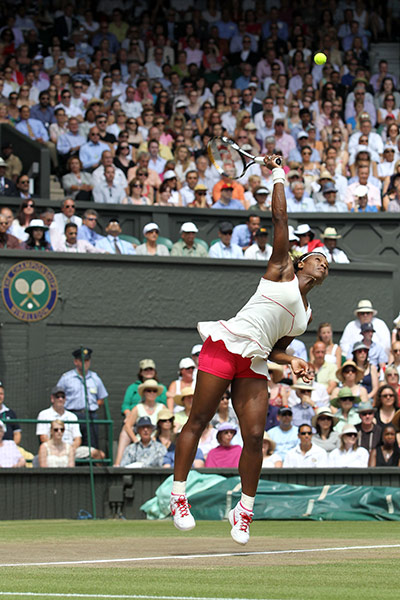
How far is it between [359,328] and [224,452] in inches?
165

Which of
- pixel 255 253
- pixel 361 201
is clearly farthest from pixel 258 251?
pixel 361 201

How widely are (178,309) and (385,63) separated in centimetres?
912

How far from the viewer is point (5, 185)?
58.6 ft

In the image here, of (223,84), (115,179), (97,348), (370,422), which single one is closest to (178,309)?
(97,348)

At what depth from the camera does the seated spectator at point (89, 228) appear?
17.1 meters

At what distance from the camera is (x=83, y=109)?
20.6 m

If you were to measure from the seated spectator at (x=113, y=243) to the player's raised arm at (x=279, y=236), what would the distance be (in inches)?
383

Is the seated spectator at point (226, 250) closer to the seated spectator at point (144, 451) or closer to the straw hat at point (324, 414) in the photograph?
the straw hat at point (324, 414)

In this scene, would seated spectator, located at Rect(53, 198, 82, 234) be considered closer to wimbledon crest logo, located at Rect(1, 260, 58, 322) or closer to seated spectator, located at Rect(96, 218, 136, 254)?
seated spectator, located at Rect(96, 218, 136, 254)

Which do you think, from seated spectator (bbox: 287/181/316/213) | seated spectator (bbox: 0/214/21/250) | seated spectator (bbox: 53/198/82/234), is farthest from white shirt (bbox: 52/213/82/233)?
seated spectator (bbox: 287/181/316/213)

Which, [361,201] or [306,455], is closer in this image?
[306,455]

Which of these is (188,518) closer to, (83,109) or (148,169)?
(148,169)

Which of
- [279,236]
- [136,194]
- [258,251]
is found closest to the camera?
[279,236]

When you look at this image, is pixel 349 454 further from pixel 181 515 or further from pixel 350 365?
pixel 181 515
